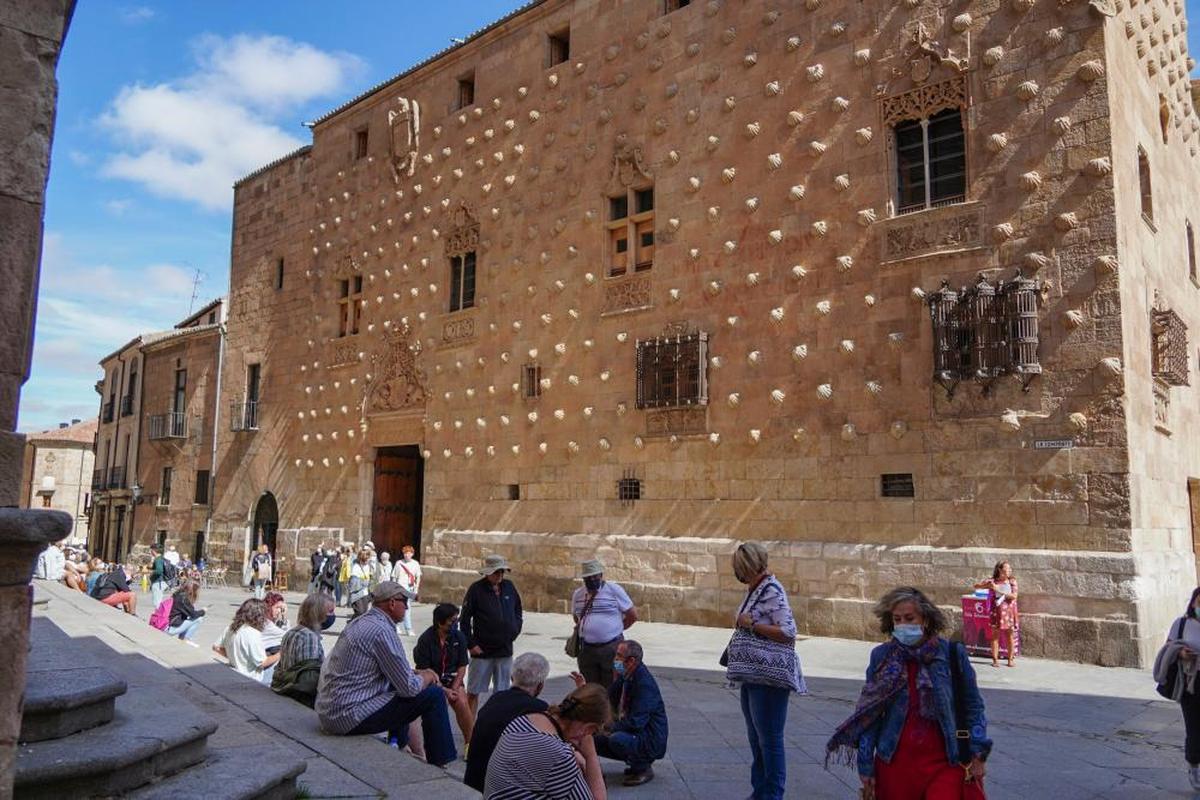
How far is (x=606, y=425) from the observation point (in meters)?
14.5

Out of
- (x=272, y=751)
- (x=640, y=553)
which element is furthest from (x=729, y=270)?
(x=272, y=751)

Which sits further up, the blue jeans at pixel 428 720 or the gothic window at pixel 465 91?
the gothic window at pixel 465 91

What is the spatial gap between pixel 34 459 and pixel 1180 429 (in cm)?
5918

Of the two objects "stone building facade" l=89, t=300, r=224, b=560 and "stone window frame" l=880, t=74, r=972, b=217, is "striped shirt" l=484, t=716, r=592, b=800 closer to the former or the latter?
"stone window frame" l=880, t=74, r=972, b=217

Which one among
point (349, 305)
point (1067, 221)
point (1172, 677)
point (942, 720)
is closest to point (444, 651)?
point (942, 720)

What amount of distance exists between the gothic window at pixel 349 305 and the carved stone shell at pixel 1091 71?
14.8m

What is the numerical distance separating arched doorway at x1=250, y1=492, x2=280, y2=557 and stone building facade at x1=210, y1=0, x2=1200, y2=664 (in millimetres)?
3079

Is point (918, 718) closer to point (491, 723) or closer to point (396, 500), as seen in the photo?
point (491, 723)

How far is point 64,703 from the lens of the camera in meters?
3.65

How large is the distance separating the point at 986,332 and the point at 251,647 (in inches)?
335

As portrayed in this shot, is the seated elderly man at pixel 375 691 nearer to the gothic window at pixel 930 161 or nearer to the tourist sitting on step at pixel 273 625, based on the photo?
the tourist sitting on step at pixel 273 625

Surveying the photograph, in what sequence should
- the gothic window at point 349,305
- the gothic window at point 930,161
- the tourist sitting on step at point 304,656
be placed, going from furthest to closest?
1. the gothic window at point 349,305
2. the gothic window at point 930,161
3. the tourist sitting on step at point 304,656

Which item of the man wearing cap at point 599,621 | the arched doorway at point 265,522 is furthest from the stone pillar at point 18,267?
the arched doorway at point 265,522

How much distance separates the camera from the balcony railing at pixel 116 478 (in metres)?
30.1
